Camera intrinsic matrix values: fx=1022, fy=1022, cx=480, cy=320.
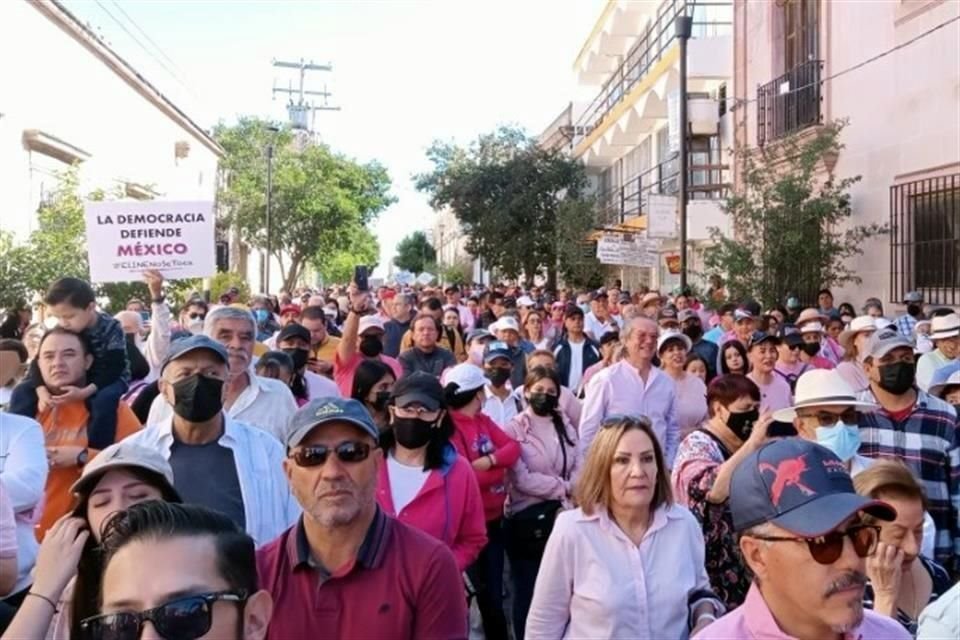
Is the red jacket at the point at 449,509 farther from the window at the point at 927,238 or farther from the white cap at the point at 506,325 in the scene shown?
the window at the point at 927,238

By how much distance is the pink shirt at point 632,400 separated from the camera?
6836 mm

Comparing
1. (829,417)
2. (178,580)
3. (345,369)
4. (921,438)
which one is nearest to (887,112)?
(345,369)

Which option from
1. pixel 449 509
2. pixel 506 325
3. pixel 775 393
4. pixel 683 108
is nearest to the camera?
pixel 449 509

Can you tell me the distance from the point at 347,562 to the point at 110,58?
24566 millimetres

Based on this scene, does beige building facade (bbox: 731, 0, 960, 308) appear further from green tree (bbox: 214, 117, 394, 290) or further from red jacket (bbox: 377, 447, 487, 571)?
green tree (bbox: 214, 117, 394, 290)

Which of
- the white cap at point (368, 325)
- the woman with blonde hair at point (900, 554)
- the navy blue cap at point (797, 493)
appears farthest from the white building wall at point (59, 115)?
the navy blue cap at point (797, 493)

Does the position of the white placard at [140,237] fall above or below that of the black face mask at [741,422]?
above

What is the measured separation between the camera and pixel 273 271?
6094 cm

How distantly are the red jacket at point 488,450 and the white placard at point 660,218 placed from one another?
14.2 m

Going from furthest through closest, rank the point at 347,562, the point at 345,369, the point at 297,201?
the point at 297,201 → the point at 345,369 → the point at 347,562

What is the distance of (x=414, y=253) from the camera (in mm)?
109062

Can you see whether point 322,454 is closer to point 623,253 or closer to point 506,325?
point 506,325

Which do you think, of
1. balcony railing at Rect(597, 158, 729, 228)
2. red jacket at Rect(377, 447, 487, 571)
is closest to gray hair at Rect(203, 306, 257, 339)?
red jacket at Rect(377, 447, 487, 571)

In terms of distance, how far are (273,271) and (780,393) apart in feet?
181
